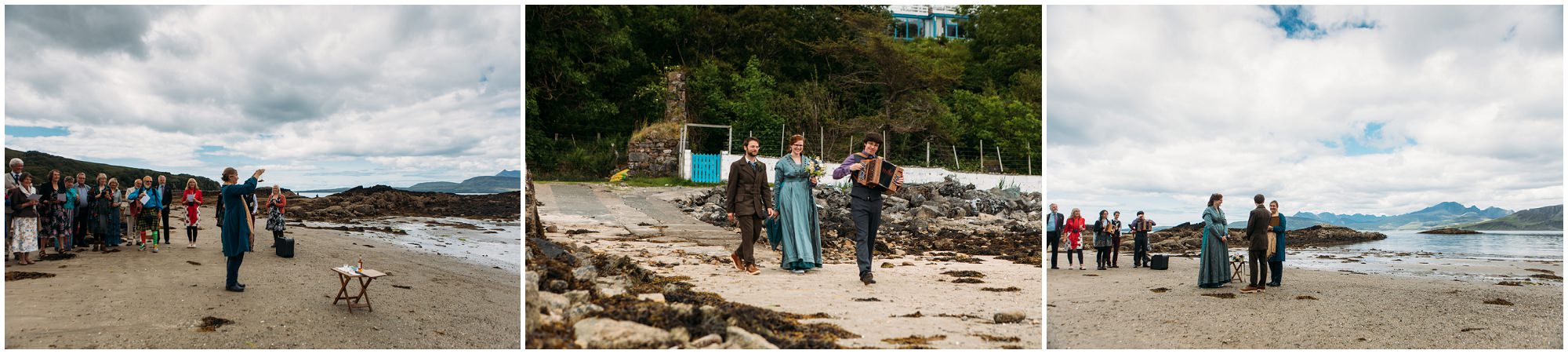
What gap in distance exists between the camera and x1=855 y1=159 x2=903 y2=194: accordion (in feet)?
18.2

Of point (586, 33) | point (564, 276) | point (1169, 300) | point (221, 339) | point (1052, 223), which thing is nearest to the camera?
point (564, 276)

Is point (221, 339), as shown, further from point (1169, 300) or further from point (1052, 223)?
point (1052, 223)

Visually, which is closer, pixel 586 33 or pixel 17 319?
pixel 17 319

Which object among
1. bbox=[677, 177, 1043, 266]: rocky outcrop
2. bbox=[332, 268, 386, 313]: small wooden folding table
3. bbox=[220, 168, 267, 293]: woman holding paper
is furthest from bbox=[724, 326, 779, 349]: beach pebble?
bbox=[220, 168, 267, 293]: woman holding paper

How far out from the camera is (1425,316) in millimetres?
6195

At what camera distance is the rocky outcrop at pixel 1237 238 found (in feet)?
60.4

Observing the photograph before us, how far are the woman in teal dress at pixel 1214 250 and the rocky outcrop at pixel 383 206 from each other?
13558mm

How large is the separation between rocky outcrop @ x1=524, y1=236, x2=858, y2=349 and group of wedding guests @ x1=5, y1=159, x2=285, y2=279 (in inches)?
233

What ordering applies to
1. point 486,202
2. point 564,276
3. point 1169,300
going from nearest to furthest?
point 564,276, point 1169,300, point 486,202

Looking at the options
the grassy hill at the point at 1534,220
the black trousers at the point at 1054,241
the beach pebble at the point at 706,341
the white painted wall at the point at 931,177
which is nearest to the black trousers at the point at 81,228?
the white painted wall at the point at 931,177

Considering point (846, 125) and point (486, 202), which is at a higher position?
point (846, 125)

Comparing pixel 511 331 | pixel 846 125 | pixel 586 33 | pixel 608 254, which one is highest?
pixel 586 33

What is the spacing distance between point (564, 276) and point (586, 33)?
1117 cm

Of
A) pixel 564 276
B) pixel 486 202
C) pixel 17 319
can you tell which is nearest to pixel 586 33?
pixel 486 202
